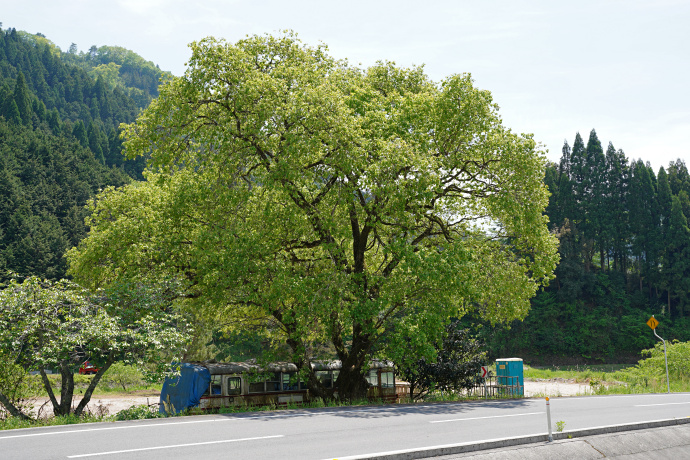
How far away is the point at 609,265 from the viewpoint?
86.2 m

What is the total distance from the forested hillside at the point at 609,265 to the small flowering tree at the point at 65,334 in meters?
64.0

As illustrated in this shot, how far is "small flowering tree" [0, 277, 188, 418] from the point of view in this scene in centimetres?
1444

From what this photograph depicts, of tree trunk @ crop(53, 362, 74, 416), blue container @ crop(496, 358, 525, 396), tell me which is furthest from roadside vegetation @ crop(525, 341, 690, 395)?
tree trunk @ crop(53, 362, 74, 416)

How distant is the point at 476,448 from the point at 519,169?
1154 cm

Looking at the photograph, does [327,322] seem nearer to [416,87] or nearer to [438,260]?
[438,260]

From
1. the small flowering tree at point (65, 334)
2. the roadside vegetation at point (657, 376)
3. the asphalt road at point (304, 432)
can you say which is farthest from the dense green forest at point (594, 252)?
the asphalt road at point (304, 432)

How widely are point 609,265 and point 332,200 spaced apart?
7827 centimetres

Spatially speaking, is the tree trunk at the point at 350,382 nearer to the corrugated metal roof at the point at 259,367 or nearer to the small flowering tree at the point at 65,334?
the corrugated metal roof at the point at 259,367

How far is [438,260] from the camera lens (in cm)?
1730

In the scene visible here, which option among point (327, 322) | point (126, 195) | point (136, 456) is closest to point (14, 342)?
point (136, 456)

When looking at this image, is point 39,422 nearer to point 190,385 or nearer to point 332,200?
point 190,385

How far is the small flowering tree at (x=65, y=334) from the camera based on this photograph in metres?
14.4

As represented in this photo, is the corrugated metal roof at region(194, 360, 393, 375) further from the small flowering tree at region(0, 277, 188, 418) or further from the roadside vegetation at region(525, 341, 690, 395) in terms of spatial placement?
the roadside vegetation at region(525, 341, 690, 395)

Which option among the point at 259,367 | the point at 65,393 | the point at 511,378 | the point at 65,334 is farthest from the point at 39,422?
the point at 511,378
